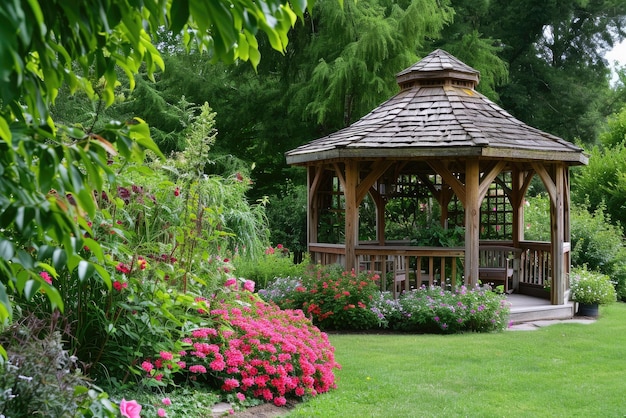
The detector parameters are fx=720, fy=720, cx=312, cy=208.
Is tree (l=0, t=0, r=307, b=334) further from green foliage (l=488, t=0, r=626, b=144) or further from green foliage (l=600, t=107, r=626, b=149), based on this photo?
green foliage (l=488, t=0, r=626, b=144)

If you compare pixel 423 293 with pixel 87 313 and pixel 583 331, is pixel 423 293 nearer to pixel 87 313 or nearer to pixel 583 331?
pixel 583 331

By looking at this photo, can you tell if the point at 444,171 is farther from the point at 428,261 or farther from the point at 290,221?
the point at 290,221

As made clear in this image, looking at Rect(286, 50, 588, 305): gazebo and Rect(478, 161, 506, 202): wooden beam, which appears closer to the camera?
Rect(286, 50, 588, 305): gazebo

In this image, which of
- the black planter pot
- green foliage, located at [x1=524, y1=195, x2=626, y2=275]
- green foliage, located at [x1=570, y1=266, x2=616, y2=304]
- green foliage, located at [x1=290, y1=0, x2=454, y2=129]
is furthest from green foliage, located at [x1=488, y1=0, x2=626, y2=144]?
the black planter pot

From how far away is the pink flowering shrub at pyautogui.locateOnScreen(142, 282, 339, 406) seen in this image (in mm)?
4828

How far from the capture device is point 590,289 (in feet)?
36.4

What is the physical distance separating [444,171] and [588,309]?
3273mm

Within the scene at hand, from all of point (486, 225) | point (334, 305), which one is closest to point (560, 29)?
point (486, 225)

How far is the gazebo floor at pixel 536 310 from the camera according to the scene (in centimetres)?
1016

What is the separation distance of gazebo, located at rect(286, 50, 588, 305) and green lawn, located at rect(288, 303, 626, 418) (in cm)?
155

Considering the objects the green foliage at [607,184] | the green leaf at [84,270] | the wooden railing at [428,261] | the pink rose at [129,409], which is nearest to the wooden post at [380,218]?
the wooden railing at [428,261]

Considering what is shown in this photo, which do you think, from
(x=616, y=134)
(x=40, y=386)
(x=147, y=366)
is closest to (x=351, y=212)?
(x=147, y=366)

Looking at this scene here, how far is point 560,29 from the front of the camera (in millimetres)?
24734

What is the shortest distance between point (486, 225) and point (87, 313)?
10682 mm
